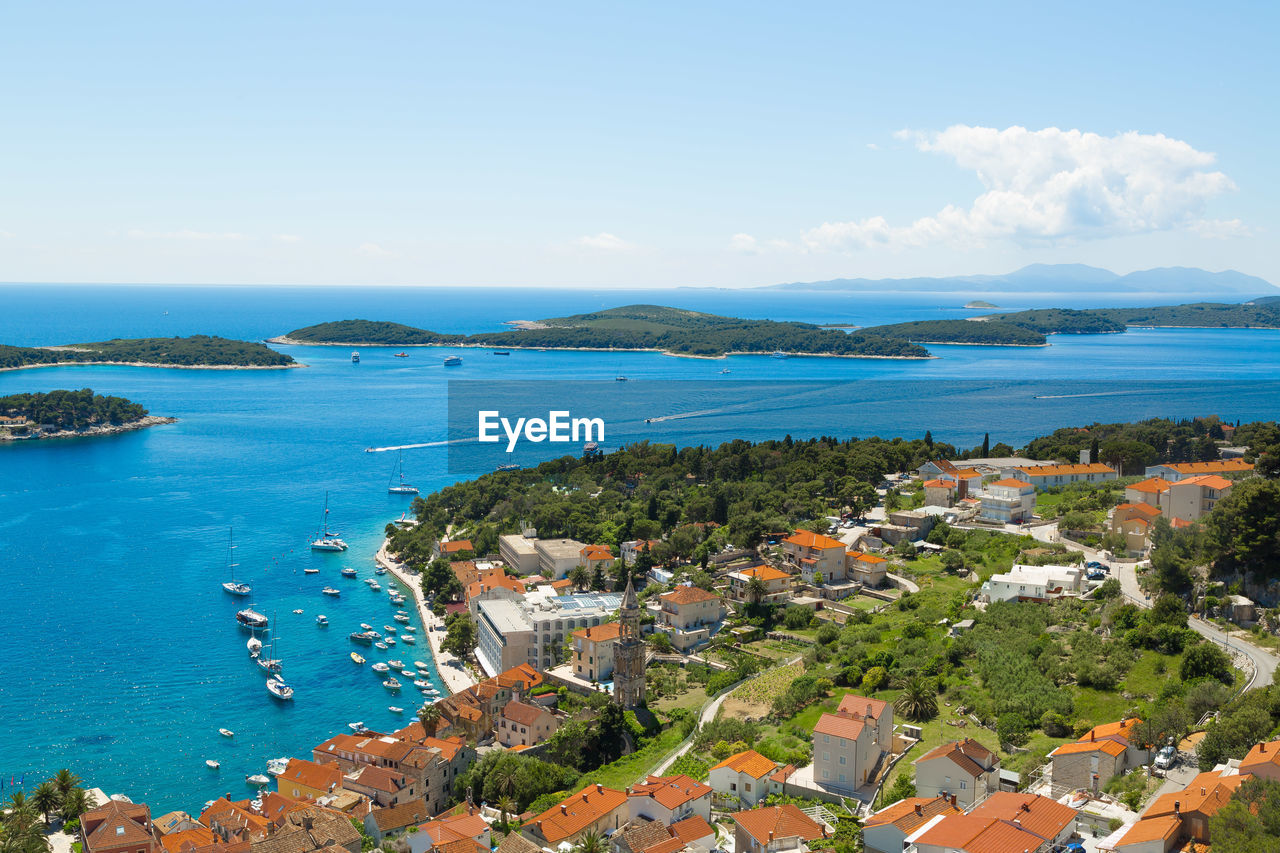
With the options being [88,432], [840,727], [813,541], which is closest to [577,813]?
[840,727]

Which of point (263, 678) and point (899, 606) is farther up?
point (899, 606)

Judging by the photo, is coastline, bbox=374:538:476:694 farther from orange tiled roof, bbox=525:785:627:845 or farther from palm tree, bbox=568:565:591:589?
orange tiled roof, bbox=525:785:627:845

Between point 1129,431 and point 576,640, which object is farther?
point 1129,431

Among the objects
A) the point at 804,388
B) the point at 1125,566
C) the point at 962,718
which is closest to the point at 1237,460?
the point at 1125,566

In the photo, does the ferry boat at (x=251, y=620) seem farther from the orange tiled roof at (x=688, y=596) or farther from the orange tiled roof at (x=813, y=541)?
the orange tiled roof at (x=813, y=541)

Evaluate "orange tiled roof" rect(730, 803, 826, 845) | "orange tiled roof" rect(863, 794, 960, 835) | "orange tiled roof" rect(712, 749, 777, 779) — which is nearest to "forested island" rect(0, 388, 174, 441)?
"orange tiled roof" rect(712, 749, 777, 779)

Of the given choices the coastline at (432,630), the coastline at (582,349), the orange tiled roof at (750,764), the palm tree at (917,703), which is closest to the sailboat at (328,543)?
the coastline at (432,630)

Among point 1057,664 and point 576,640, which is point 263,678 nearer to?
point 576,640

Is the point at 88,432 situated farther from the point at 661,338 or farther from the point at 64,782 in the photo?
the point at 661,338
